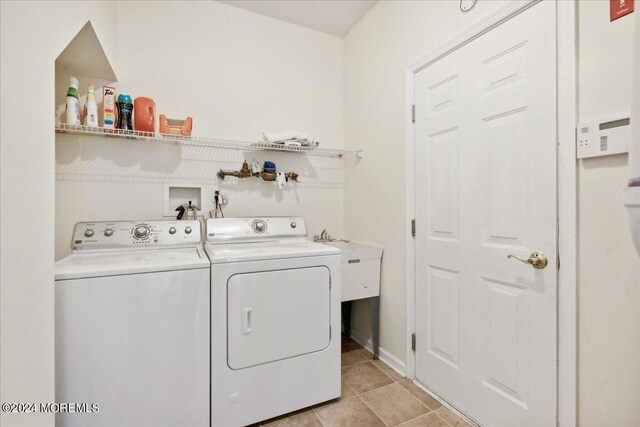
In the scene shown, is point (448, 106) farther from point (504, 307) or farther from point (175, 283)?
point (175, 283)

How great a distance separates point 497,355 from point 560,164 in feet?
3.08

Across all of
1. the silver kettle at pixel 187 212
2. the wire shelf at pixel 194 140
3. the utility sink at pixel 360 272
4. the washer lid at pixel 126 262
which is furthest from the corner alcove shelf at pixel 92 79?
the utility sink at pixel 360 272

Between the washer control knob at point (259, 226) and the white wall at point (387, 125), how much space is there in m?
0.85

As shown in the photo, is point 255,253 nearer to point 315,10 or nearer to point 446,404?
point 446,404

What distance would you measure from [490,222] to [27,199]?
1861mm

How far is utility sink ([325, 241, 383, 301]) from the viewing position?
2.13 meters

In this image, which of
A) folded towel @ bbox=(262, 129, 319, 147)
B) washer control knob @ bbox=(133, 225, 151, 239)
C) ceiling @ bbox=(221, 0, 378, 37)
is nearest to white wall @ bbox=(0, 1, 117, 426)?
washer control knob @ bbox=(133, 225, 151, 239)

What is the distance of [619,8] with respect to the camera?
1.01 meters

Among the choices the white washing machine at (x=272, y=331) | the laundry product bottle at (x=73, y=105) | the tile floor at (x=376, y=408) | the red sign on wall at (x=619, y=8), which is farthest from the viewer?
the laundry product bottle at (x=73, y=105)

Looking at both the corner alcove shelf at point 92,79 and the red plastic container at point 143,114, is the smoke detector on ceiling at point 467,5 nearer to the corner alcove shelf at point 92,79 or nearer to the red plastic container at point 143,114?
the corner alcove shelf at point 92,79

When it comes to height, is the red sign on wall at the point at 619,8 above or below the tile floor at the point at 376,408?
above

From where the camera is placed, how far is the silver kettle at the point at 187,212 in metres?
2.09

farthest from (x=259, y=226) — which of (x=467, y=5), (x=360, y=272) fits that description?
(x=467, y=5)

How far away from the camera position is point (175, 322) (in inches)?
54.4
